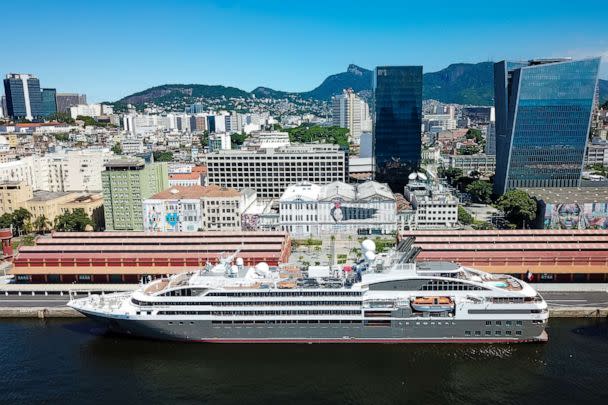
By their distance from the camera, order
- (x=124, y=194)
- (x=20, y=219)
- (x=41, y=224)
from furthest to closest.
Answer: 1. (x=41, y=224)
2. (x=20, y=219)
3. (x=124, y=194)

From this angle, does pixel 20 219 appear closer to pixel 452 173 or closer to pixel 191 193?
pixel 191 193

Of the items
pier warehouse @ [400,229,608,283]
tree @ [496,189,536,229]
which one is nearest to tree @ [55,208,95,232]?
pier warehouse @ [400,229,608,283]

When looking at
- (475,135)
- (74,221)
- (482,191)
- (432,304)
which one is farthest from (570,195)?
(475,135)

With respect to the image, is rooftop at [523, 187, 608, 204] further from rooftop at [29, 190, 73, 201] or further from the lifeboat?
rooftop at [29, 190, 73, 201]

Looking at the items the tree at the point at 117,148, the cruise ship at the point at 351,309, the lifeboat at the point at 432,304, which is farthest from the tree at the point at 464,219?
the tree at the point at 117,148

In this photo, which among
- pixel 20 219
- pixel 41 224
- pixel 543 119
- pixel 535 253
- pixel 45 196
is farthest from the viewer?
pixel 543 119
